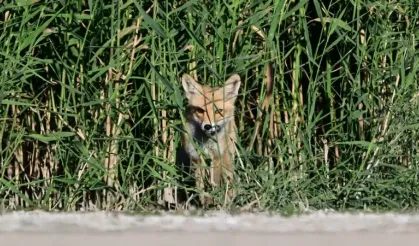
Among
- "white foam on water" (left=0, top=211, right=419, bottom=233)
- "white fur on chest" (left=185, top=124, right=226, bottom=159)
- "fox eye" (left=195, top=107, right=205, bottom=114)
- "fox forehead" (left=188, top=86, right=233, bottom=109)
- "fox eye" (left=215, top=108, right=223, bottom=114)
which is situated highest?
"fox forehead" (left=188, top=86, right=233, bottom=109)

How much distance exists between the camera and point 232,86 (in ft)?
25.6

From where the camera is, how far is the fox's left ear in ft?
25.4

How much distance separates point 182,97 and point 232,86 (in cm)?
38

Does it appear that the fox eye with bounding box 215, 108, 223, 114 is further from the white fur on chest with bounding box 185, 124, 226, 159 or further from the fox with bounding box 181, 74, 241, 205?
the white fur on chest with bounding box 185, 124, 226, 159

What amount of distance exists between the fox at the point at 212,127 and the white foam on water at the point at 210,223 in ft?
6.58

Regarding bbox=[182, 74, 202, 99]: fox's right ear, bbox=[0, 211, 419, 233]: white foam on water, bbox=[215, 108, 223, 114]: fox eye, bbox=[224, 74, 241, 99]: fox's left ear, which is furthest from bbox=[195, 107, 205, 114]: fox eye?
bbox=[0, 211, 419, 233]: white foam on water

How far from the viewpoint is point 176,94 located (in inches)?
292

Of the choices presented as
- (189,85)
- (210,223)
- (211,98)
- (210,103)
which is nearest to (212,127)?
(210,103)

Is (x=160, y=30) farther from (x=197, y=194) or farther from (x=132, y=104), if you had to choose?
(x=197, y=194)

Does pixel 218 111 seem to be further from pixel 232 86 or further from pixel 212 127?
pixel 212 127

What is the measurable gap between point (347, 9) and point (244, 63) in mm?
845

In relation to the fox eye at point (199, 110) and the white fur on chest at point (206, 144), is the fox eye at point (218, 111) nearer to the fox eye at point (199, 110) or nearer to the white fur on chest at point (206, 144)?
the white fur on chest at point (206, 144)

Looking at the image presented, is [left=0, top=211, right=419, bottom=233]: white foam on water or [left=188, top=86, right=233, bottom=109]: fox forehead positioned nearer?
[left=0, top=211, right=419, bottom=233]: white foam on water

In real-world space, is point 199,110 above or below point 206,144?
above
